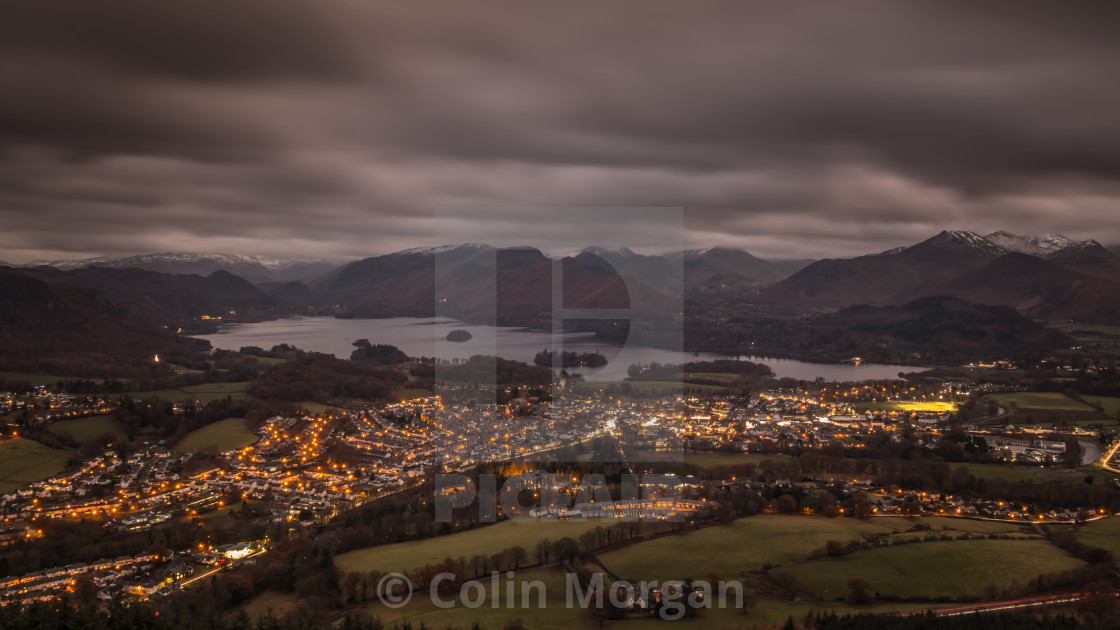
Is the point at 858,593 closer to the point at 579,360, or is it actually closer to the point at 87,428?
the point at 579,360

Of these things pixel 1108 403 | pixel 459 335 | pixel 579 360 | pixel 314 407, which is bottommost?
pixel 314 407

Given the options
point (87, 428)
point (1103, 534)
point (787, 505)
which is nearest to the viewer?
point (1103, 534)

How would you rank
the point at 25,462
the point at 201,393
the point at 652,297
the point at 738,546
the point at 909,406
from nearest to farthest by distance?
the point at 738,546 → the point at 25,462 → the point at 201,393 → the point at 909,406 → the point at 652,297

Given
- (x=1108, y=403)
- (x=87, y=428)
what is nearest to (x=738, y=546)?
(x=87, y=428)

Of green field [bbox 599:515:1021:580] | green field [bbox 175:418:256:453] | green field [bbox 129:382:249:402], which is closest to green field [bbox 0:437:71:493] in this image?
green field [bbox 175:418:256:453]

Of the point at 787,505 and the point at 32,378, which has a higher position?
the point at 32,378

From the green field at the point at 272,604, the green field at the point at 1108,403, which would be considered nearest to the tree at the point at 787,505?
the green field at the point at 272,604
